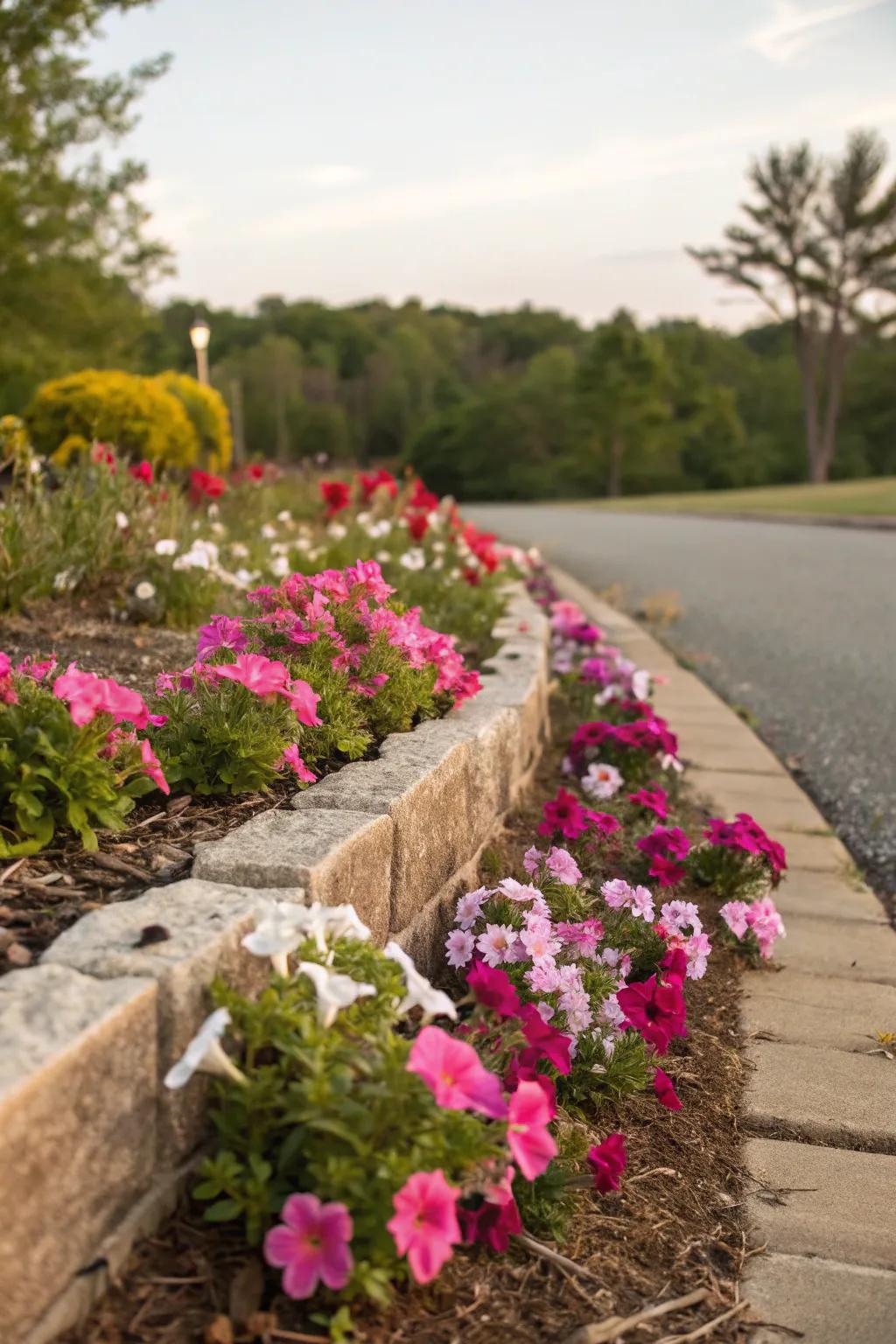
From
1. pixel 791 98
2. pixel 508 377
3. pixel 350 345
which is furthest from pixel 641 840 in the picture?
pixel 350 345

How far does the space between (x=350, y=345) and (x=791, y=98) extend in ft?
155

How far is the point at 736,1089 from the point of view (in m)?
2.07

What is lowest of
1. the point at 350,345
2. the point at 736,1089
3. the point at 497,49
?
the point at 736,1089

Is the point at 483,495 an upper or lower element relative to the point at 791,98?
lower

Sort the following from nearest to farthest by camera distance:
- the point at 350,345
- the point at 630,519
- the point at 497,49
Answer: the point at 497,49
the point at 630,519
the point at 350,345

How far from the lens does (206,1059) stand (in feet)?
4.22

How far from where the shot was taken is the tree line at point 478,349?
57.0 feet

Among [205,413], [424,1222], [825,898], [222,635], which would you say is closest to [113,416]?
[205,413]

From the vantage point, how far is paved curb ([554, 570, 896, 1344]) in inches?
59.7

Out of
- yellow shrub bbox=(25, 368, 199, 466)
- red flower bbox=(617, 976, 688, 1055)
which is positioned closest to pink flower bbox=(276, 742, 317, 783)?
red flower bbox=(617, 976, 688, 1055)

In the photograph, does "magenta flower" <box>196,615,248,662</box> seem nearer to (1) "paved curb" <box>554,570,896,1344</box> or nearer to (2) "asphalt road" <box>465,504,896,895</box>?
(1) "paved curb" <box>554,570,896,1344</box>

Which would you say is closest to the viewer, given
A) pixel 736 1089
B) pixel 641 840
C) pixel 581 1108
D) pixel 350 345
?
pixel 581 1108

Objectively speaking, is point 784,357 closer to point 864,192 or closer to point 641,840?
point 864,192

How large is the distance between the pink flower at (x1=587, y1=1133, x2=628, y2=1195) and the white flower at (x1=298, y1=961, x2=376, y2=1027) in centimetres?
52
